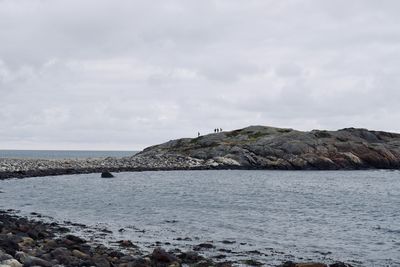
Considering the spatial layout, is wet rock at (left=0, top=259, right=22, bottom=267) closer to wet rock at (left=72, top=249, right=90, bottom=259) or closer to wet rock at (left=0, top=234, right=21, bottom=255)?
wet rock at (left=0, top=234, right=21, bottom=255)

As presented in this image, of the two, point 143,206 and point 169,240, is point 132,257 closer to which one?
point 169,240

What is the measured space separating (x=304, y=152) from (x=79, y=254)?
86.0 meters

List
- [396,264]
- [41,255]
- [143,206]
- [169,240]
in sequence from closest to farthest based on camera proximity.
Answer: [41,255] → [396,264] → [169,240] → [143,206]

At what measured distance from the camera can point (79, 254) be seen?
72.9 ft

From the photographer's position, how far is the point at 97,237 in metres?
30.5

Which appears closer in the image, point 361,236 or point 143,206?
point 361,236

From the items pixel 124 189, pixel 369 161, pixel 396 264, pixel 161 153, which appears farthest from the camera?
pixel 161 153

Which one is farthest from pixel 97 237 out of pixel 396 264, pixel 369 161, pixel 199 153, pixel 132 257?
pixel 369 161

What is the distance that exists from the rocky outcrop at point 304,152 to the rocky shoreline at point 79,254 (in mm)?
75625

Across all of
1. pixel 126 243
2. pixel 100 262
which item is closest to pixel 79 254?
pixel 100 262

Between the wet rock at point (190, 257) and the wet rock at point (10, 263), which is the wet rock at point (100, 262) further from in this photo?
the wet rock at point (190, 257)

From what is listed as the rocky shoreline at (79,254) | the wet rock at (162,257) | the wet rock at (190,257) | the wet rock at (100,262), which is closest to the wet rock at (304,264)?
the rocky shoreline at (79,254)

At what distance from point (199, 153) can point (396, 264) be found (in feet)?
277

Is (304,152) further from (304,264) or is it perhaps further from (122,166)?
(304,264)
